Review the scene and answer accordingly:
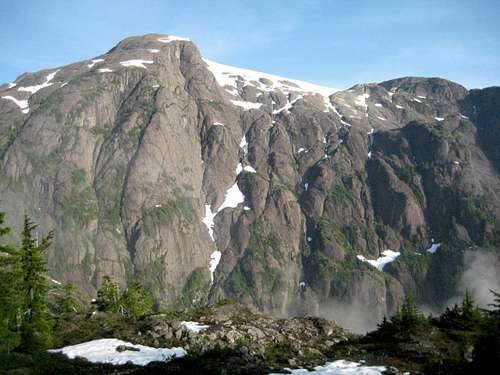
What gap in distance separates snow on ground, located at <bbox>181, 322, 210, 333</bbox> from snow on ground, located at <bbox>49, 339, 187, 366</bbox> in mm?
7125

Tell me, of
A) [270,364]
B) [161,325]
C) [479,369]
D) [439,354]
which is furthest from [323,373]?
[161,325]

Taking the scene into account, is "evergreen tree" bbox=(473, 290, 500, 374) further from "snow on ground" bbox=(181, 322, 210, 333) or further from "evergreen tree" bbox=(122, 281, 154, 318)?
"evergreen tree" bbox=(122, 281, 154, 318)

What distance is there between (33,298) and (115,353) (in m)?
9.17

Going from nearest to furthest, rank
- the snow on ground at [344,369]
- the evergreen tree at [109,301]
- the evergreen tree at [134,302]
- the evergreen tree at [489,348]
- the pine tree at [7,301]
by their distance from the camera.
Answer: the evergreen tree at [489,348] < the snow on ground at [344,369] < the pine tree at [7,301] < the evergreen tree at [109,301] < the evergreen tree at [134,302]

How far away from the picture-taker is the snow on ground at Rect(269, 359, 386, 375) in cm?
3067

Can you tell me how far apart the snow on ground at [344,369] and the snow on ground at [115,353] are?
10.9 meters

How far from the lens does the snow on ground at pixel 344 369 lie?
30.7 meters

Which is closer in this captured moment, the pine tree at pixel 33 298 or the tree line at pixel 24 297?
the tree line at pixel 24 297

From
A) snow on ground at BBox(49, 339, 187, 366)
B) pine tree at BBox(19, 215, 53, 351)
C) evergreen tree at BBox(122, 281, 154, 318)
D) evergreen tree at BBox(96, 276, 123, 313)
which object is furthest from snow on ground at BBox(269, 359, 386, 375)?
evergreen tree at BBox(122, 281, 154, 318)

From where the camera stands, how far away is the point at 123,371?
1225 inches

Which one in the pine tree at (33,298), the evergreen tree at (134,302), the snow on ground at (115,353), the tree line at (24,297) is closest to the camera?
the tree line at (24,297)

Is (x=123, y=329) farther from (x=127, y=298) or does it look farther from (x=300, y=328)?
(x=127, y=298)

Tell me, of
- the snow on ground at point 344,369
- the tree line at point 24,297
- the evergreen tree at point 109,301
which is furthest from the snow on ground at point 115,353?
the evergreen tree at point 109,301

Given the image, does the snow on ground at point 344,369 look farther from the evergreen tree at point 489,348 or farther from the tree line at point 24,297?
the tree line at point 24,297
